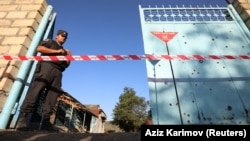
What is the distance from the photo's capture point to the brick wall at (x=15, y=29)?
3733mm

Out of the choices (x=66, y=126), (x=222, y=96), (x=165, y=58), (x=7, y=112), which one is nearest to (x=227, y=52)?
(x=222, y=96)

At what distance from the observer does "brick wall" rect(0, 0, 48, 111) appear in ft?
12.2

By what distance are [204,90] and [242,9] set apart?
231cm

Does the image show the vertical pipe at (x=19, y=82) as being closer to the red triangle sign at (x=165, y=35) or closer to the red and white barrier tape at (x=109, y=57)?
the red and white barrier tape at (x=109, y=57)

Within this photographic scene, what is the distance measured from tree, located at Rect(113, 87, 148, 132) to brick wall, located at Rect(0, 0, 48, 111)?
107 feet

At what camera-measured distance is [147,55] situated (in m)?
3.91

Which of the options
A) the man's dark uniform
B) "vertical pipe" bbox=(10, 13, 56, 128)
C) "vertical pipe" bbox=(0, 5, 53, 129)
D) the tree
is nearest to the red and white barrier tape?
the man's dark uniform

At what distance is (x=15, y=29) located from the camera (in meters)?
4.31

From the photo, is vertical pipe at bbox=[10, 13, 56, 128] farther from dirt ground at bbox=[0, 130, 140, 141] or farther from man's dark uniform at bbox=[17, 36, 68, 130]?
dirt ground at bbox=[0, 130, 140, 141]

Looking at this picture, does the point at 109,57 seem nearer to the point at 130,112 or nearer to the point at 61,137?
the point at 61,137

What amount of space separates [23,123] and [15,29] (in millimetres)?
1991

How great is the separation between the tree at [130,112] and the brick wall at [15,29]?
32.6 metres

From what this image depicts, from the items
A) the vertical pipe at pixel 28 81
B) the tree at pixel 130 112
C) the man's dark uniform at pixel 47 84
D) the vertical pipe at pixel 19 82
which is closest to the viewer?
the man's dark uniform at pixel 47 84

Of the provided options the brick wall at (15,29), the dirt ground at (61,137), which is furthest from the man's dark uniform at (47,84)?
the dirt ground at (61,137)
